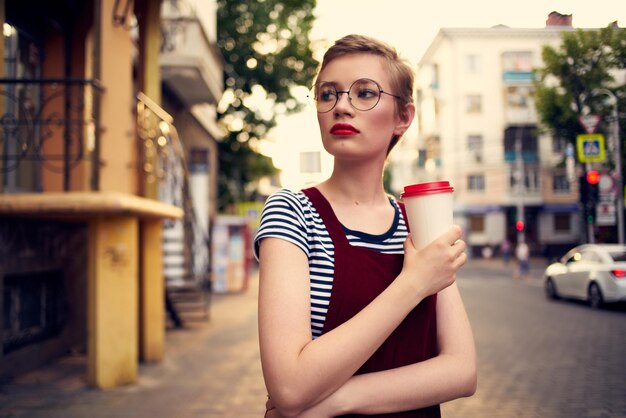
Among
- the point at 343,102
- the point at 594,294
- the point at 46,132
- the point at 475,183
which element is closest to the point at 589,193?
the point at 343,102

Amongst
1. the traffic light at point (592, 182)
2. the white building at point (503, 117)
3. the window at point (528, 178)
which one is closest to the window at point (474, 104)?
the white building at point (503, 117)

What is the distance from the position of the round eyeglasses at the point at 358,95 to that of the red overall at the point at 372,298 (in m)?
0.26

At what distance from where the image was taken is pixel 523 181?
2.48 m

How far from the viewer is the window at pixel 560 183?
2136 mm

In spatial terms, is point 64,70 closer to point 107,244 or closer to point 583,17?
point 107,244

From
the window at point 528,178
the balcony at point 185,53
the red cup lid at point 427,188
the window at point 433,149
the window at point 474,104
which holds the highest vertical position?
the balcony at point 185,53

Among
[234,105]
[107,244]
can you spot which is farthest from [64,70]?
[234,105]

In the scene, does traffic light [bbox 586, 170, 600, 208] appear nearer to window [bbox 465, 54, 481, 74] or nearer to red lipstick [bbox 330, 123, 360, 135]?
window [bbox 465, 54, 481, 74]

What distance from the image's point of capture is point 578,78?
2.03 metres

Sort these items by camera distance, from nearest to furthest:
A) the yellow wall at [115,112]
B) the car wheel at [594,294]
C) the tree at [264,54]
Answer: the car wheel at [594,294] → the yellow wall at [115,112] → the tree at [264,54]

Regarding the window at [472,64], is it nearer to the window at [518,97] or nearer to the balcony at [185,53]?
the window at [518,97]

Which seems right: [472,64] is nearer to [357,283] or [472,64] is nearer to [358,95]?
[358,95]

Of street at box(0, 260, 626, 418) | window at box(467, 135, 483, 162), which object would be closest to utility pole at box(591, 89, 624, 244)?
street at box(0, 260, 626, 418)

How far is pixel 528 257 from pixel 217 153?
21.4 meters
